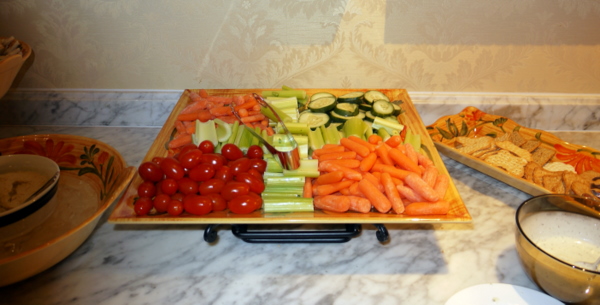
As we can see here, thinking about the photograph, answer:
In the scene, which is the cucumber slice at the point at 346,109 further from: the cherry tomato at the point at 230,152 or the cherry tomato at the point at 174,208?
the cherry tomato at the point at 174,208

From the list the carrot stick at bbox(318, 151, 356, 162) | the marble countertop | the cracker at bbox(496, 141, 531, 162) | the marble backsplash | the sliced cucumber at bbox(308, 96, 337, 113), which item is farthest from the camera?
the marble backsplash

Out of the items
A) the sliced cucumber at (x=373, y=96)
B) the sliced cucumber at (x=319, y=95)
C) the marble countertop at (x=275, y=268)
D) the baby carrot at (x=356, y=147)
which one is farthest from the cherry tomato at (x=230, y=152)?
the sliced cucumber at (x=373, y=96)

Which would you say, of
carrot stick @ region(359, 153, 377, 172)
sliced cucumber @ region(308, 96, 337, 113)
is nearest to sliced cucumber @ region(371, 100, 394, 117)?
sliced cucumber @ region(308, 96, 337, 113)

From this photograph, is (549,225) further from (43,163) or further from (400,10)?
(43,163)

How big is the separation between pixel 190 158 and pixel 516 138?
1139 millimetres

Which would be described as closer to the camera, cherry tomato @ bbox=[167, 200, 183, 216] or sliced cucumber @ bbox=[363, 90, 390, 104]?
cherry tomato @ bbox=[167, 200, 183, 216]

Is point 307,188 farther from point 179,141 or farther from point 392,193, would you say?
point 179,141

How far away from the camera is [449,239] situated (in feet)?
3.82

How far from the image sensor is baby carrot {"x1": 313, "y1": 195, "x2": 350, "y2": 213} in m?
1.03

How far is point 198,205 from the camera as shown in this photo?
101cm

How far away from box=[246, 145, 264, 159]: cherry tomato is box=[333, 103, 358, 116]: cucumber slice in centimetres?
37

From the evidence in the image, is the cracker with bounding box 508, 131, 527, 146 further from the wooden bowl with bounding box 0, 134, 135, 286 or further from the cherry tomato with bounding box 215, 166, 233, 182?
the wooden bowl with bounding box 0, 134, 135, 286

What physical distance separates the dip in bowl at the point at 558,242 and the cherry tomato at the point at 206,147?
0.87 m

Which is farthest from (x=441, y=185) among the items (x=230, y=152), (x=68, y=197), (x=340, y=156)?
(x=68, y=197)
